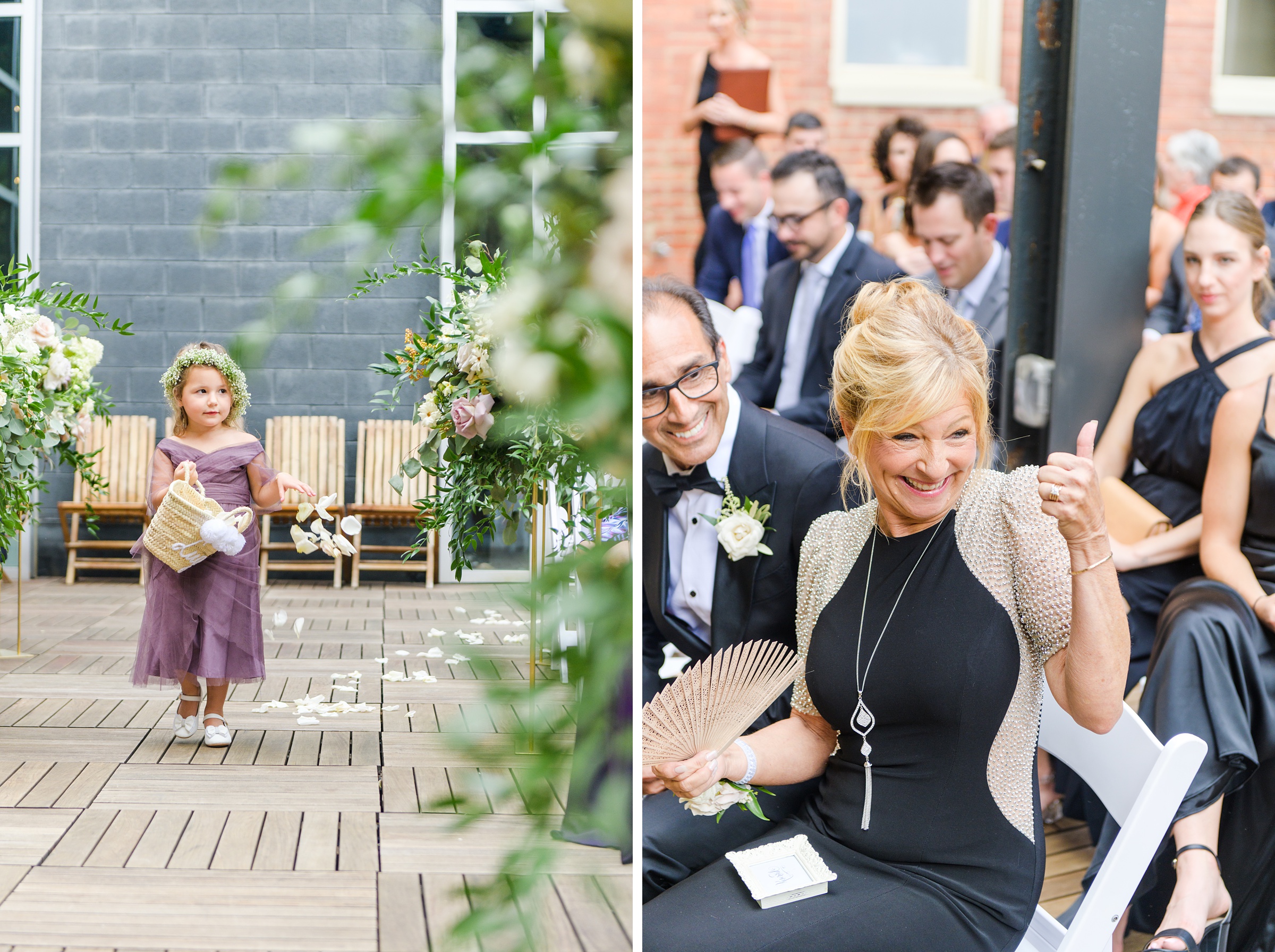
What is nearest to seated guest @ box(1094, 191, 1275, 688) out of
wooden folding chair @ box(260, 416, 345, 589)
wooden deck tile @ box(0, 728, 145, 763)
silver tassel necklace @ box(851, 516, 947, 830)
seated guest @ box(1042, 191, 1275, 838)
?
seated guest @ box(1042, 191, 1275, 838)

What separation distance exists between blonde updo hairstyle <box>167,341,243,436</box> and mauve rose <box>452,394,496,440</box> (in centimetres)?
32

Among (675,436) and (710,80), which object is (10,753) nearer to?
(675,436)

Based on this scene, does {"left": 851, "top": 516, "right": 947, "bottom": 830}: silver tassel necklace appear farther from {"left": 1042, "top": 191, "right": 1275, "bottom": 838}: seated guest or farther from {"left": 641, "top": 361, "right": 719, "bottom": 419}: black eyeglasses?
{"left": 1042, "top": 191, "right": 1275, "bottom": 838}: seated guest

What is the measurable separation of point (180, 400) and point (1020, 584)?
1.22m

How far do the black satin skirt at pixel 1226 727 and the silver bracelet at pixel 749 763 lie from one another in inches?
20.0

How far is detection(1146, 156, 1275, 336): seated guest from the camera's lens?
4.56 feet

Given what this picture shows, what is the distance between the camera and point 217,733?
156 centimetres

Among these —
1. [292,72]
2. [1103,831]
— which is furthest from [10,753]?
[1103,831]

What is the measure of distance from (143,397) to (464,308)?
1.91 feet

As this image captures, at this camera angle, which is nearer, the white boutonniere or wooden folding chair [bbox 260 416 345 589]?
the white boutonniere

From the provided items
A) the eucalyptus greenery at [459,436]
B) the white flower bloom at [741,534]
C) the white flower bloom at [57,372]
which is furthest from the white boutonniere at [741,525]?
the white flower bloom at [57,372]

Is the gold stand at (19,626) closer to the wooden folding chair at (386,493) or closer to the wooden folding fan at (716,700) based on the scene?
the wooden folding chair at (386,493)

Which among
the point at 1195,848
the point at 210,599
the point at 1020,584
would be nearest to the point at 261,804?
the point at 210,599

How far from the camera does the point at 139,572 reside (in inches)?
64.4
